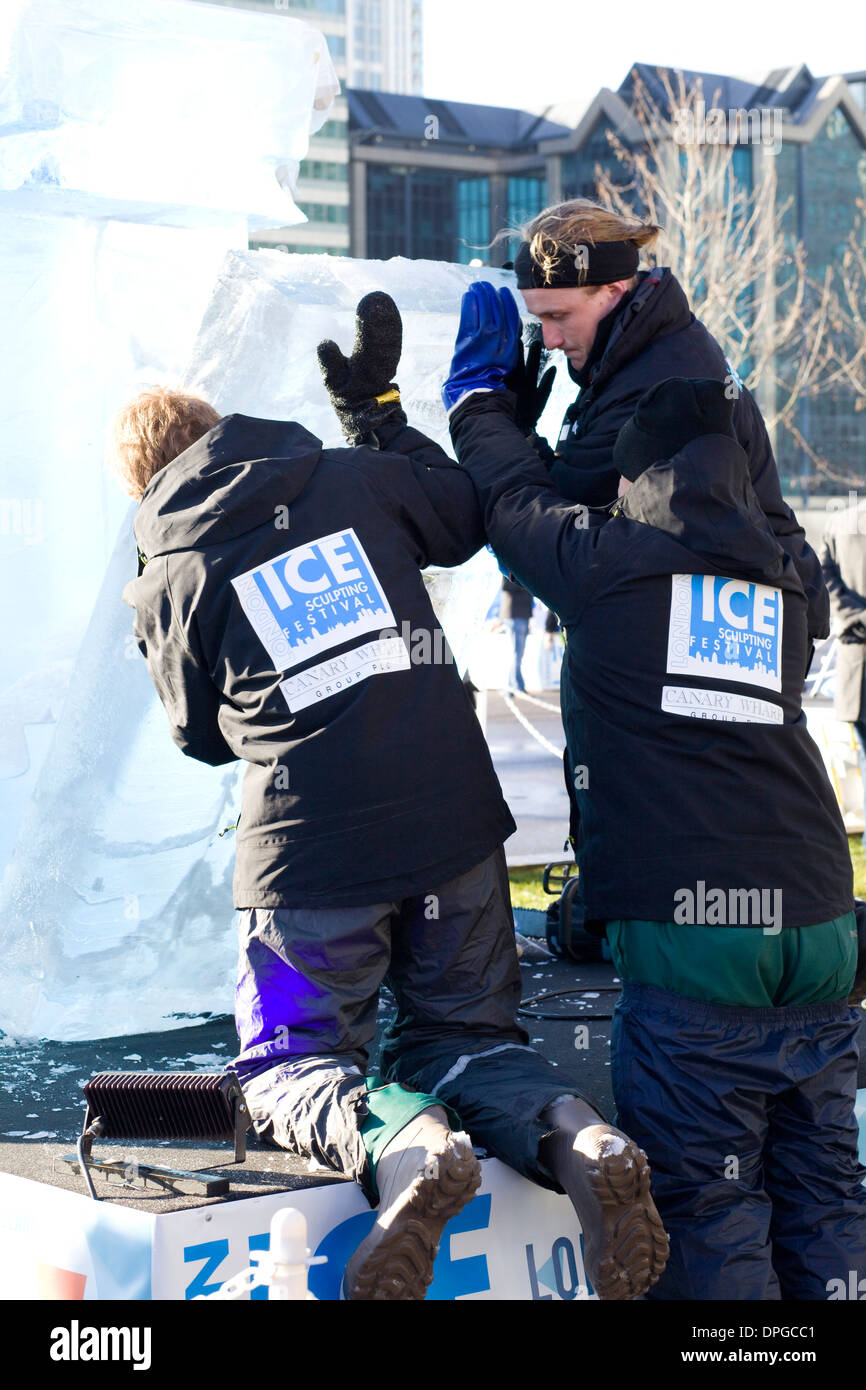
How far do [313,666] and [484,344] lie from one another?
740 mm

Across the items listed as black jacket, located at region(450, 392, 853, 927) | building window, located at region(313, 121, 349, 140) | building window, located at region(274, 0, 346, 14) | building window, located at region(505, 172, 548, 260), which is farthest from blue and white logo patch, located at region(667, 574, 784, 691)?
building window, located at region(274, 0, 346, 14)

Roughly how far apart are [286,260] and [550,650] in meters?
10.8

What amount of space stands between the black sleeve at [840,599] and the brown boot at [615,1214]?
15.9 feet

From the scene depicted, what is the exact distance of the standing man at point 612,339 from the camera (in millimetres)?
2551

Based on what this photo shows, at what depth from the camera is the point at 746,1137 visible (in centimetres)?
234

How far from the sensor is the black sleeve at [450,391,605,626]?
7.98 feet

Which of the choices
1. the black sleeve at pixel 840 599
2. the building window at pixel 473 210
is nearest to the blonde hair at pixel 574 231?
the black sleeve at pixel 840 599

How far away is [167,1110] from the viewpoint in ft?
7.73

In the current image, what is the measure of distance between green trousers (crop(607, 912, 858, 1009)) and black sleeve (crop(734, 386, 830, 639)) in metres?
0.59

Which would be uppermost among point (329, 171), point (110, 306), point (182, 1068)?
point (329, 171)

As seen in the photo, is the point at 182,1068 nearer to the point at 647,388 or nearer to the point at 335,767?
the point at 335,767

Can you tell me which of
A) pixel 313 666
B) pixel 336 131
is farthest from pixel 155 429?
pixel 336 131
